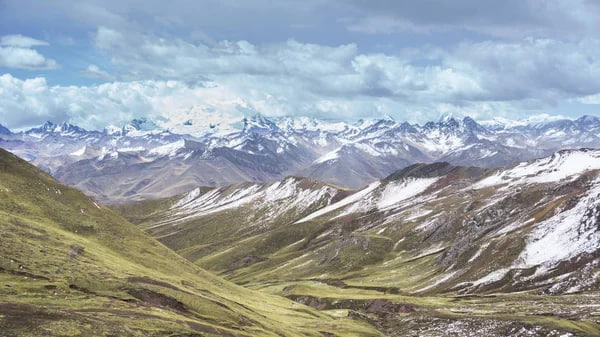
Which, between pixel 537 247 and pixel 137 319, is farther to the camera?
pixel 537 247

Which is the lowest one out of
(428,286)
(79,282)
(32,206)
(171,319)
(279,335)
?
(428,286)

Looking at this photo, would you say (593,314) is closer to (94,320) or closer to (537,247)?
(537,247)

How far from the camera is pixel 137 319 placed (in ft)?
236

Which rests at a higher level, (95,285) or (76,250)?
(76,250)

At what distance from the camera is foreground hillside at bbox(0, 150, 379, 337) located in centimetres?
6719

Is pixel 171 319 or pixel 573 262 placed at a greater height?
pixel 171 319

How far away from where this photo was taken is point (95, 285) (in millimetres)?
89000

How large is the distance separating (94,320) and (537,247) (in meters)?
171

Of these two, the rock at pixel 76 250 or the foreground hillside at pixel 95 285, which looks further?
the rock at pixel 76 250

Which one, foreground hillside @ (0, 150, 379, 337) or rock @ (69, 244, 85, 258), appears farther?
rock @ (69, 244, 85, 258)

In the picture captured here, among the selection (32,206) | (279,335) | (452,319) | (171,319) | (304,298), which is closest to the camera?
(171,319)

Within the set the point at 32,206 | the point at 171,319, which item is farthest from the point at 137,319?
the point at 32,206

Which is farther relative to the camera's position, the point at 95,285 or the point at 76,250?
the point at 76,250

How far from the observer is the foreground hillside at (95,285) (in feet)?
220
